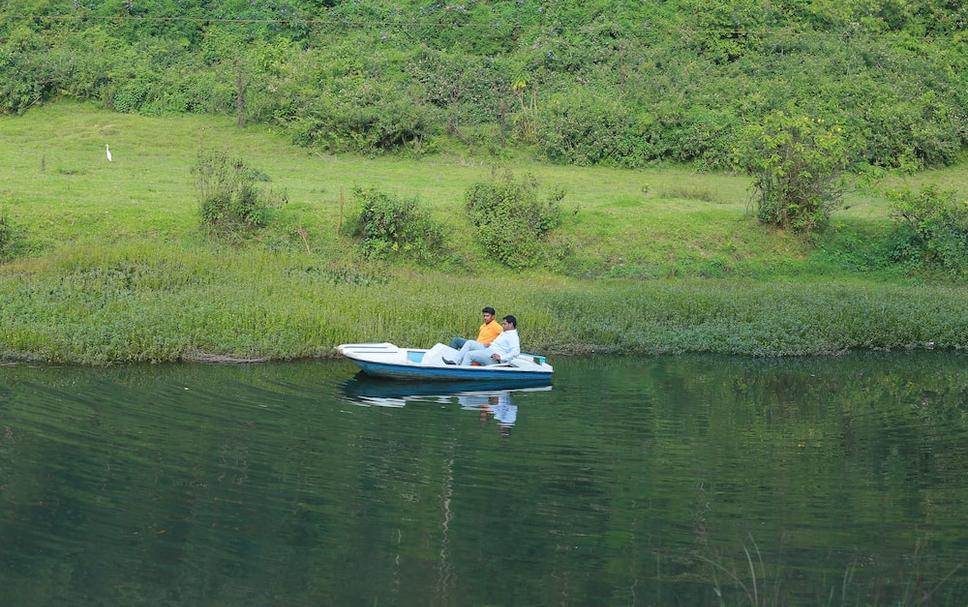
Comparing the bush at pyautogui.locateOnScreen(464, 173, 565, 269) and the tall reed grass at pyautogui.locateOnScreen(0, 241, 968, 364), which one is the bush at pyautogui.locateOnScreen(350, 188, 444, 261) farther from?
the tall reed grass at pyautogui.locateOnScreen(0, 241, 968, 364)

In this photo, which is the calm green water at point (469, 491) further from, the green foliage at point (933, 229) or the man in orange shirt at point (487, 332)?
the green foliage at point (933, 229)

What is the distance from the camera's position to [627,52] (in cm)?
3609

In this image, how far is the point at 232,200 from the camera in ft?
77.2

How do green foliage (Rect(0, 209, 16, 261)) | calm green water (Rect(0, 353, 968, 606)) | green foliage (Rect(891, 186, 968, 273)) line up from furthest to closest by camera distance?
green foliage (Rect(891, 186, 968, 273))
green foliage (Rect(0, 209, 16, 261))
calm green water (Rect(0, 353, 968, 606))

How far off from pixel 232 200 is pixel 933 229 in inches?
551

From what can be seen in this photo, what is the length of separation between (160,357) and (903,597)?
11.0 metres

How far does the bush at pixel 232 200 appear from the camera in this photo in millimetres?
23359

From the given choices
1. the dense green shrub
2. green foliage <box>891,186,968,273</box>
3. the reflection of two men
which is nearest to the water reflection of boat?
the reflection of two men

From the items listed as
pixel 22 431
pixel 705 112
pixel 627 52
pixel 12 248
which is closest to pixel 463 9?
pixel 627 52

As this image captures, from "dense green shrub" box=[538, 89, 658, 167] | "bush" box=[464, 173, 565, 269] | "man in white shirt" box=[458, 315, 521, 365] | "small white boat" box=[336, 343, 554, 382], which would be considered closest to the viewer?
"small white boat" box=[336, 343, 554, 382]

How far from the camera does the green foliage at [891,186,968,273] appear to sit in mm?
24328

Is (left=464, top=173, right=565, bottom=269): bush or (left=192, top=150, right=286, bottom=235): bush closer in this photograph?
→ (left=192, top=150, right=286, bottom=235): bush

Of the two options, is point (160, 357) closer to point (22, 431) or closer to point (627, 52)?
point (22, 431)

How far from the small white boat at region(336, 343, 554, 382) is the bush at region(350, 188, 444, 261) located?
677cm
